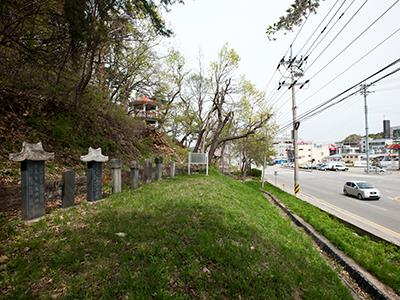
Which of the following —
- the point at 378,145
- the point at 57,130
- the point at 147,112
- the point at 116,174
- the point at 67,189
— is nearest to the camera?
the point at 67,189

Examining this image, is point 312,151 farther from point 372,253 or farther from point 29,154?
point 29,154

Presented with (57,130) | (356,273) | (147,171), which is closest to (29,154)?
(57,130)

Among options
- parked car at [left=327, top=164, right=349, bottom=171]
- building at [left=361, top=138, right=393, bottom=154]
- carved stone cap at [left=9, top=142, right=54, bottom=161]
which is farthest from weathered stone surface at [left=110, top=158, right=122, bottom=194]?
building at [left=361, top=138, right=393, bottom=154]

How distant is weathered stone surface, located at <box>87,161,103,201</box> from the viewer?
23.5 feet

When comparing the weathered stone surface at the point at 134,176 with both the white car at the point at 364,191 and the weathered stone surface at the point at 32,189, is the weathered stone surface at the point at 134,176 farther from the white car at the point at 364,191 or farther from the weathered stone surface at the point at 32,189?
the white car at the point at 364,191

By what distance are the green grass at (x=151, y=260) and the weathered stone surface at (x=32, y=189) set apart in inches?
9.5

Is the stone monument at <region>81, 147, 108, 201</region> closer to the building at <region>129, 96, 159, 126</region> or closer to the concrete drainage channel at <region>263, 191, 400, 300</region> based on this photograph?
the concrete drainage channel at <region>263, 191, 400, 300</region>

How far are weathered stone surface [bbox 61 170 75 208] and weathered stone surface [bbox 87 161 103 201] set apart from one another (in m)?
0.80

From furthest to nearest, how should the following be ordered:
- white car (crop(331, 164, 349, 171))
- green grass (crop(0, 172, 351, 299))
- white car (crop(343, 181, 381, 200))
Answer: white car (crop(331, 164, 349, 171)) < white car (crop(343, 181, 381, 200)) < green grass (crop(0, 172, 351, 299))

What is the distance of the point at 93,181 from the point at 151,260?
4053mm

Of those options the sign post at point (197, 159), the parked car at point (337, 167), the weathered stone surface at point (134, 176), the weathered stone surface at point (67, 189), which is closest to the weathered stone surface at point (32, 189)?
the weathered stone surface at point (67, 189)

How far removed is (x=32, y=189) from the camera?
5281 mm

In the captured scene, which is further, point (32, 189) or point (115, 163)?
Result: point (115, 163)

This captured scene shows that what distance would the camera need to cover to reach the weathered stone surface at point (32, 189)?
5152 mm
